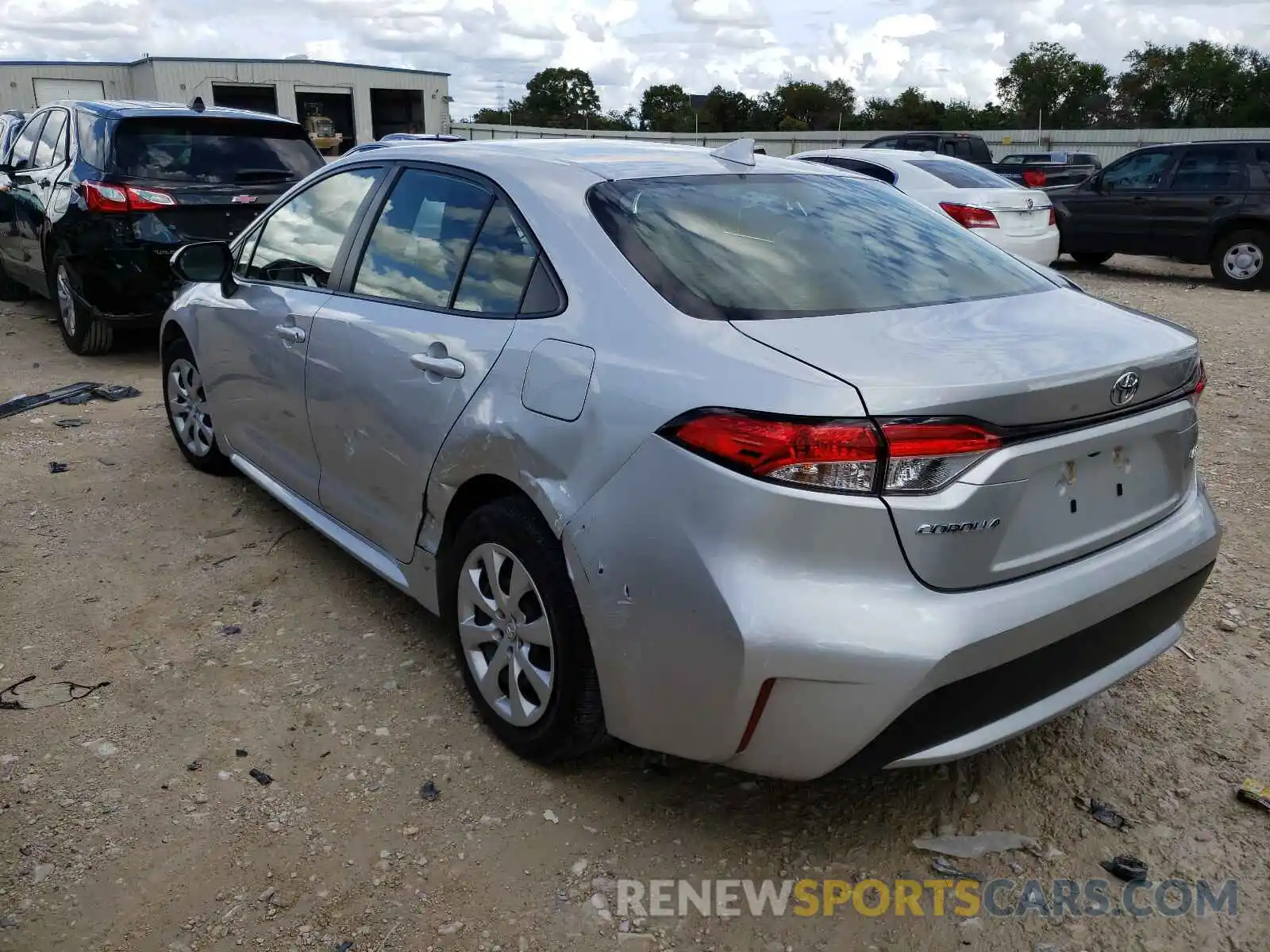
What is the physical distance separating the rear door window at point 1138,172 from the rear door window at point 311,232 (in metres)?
11.8

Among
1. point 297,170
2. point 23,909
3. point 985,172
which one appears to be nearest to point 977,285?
point 23,909

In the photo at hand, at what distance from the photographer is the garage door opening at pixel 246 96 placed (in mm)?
49250

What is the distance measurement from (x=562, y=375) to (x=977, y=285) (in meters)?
1.19

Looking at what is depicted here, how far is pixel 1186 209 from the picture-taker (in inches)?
487

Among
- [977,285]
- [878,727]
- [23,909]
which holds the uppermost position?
[977,285]

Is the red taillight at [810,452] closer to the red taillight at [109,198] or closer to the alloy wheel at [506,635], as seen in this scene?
the alloy wheel at [506,635]

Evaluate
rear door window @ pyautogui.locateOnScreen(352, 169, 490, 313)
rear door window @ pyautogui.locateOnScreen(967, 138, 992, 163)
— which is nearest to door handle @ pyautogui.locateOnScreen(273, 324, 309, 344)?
Result: rear door window @ pyautogui.locateOnScreen(352, 169, 490, 313)

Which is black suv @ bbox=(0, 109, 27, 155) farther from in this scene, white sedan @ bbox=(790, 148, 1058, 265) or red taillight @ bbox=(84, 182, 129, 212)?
white sedan @ bbox=(790, 148, 1058, 265)

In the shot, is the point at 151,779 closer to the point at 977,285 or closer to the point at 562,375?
the point at 562,375

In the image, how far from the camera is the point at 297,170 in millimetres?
7898

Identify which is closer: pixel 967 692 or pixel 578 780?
pixel 967 692

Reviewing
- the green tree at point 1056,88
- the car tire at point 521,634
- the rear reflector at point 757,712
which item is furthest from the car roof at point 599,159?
the green tree at point 1056,88

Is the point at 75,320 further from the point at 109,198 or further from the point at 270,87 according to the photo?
the point at 270,87

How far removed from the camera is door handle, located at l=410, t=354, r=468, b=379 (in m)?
2.89
